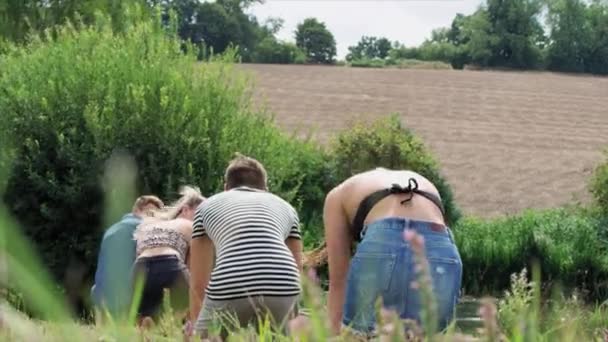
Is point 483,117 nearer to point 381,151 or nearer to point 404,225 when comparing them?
point 381,151

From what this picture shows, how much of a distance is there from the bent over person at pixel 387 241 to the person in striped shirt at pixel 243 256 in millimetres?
372

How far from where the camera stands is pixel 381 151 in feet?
56.2

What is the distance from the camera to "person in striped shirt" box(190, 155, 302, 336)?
4.98m

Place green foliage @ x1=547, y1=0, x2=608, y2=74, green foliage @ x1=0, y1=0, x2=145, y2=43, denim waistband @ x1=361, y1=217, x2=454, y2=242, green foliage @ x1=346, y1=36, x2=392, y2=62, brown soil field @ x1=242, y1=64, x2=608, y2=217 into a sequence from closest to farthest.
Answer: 1. denim waistband @ x1=361, y1=217, x2=454, y2=242
2. green foliage @ x1=0, y1=0, x2=145, y2=43
3. brown soil field @ x1=242, y1=64, x2=608, y2=217
4. green foliage @ x1=547, y1=0, x2=608, y2=74
5. green foliage @ x1=346, y1=36, x2=392, y2=62

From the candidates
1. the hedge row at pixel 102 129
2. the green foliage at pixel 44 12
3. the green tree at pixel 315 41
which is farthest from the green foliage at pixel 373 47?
the hedge row at pixel 102 129

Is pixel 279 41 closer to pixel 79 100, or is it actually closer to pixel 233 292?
pixel 79 100

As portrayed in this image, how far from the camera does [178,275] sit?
6.08 metres

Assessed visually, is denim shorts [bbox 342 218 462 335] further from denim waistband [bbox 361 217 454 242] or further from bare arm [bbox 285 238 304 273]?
bare arm [bbox 285 238 304 273]

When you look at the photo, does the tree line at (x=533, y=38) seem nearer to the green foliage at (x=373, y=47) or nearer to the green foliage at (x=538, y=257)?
the green foliage at (x=373, y=47)

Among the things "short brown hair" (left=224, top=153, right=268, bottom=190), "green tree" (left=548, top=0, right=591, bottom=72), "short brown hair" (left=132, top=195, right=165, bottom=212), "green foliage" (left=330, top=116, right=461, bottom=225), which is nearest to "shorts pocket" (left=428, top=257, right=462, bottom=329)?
"short brown hair" (left=224, top=153, right=268, bottom=190)

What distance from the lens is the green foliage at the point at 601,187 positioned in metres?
19.4

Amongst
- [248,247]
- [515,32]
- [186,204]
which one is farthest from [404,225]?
[515,32]

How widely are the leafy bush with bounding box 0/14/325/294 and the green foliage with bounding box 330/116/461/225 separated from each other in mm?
4000

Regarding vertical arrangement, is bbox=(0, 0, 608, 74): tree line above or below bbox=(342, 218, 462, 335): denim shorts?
below
